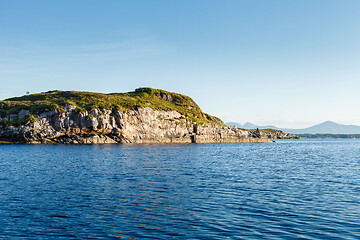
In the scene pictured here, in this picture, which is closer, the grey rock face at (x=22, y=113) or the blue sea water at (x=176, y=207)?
the blue sea water at (x=176, y=207)

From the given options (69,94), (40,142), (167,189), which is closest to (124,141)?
(40,142)

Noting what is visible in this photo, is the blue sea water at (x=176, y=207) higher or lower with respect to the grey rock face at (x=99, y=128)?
lower

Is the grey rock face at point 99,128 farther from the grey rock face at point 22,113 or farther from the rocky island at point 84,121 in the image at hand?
the grey rock face at point 22,113

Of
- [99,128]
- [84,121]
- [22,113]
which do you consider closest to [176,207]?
[84,121]

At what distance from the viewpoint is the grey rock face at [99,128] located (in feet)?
446

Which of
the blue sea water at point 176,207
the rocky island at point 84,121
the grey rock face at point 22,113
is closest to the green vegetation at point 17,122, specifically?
the rocky island at point 84,121

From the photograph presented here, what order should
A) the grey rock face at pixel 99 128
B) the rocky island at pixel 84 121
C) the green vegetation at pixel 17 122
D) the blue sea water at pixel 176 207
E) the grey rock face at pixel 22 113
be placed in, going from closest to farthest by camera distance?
the blue sea water at pixel 176 207 < the green vegetation at pixel 17 122 < the grey rock face at pixel 99 128 < the rocky island at pixel 84 121 < the grey rock face at pixel 22 113

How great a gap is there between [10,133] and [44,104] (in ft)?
69.2

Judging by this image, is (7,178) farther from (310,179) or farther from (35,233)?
(310,179)

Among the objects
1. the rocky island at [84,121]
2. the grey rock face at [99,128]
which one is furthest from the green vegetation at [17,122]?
the grey rock face at [99,128]

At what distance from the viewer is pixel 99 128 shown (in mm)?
146750

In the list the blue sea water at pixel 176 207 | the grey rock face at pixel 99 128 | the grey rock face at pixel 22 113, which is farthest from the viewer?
the grey rock face at pixel 22 113

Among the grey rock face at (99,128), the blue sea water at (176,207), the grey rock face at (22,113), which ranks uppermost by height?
the grey rock face at (22,113)

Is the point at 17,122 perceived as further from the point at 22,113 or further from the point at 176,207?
the point at 176,207
